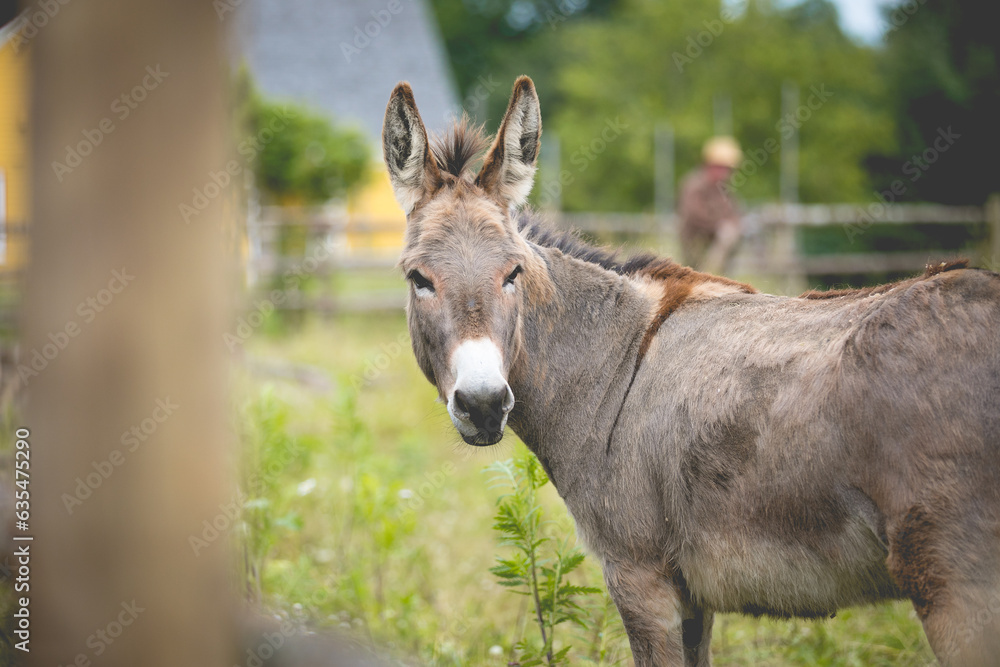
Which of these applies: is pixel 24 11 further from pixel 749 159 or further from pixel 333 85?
pixel 333 85

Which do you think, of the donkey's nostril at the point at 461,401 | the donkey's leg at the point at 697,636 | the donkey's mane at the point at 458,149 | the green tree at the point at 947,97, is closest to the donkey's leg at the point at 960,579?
the donkey's leg at the point at 697,636

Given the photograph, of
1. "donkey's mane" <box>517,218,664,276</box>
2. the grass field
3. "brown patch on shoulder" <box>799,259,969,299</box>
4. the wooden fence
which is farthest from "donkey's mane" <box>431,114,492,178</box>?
the wooden fence

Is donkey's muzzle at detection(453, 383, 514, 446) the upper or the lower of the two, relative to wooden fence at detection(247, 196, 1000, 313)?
lower

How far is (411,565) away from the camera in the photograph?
476 cm

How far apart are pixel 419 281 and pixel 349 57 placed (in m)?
28.0

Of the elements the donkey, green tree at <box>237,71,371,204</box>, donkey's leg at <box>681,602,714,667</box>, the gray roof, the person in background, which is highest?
the gray roof

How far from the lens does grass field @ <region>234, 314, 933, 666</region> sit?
3654mm

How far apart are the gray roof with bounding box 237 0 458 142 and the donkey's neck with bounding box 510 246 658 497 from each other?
80.7 ft

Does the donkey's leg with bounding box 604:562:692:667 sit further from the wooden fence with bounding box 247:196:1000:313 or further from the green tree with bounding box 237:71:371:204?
the green tree with bounding box 237:71:371:204

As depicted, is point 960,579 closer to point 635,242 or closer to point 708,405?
point 708,405

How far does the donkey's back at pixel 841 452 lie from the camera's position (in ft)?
6.72

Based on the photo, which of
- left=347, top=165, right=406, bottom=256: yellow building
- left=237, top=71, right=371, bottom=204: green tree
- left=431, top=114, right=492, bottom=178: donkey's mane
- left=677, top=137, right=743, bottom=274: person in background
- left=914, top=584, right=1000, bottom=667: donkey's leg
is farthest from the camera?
left=237, top=71, right=371, bottom=204: green tree

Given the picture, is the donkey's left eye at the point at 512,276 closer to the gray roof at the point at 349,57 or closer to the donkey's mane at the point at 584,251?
the donkey's mane at the point at 584,251

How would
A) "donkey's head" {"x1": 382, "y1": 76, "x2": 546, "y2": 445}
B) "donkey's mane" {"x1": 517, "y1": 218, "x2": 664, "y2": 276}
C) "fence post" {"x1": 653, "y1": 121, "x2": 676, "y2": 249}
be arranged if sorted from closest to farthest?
"donkey's head" {"x1": 382, "y1": 76, "x2": 546, "y2": 445}
"donkey's mane" {"x1": 517, "y1": 218, "x2": 664, "y2": 276}
"fence post" {"x1": 653, "y1": 121, "x2": 676, "y2": 249}
